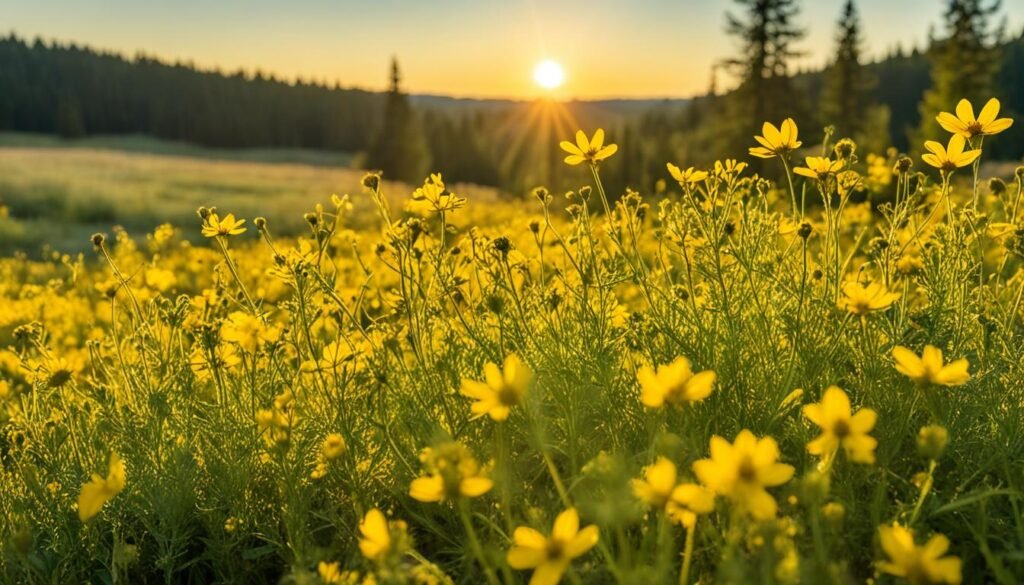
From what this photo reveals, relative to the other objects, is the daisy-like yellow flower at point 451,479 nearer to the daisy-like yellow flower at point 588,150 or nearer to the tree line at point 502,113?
the daisy-like yellow flower at point 588,150

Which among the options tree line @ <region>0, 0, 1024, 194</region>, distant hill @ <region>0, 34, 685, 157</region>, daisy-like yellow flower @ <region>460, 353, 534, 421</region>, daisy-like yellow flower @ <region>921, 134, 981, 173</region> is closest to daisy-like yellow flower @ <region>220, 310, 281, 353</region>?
daisy-like yellow flower @ <region>460, 353, 534, 421</region>

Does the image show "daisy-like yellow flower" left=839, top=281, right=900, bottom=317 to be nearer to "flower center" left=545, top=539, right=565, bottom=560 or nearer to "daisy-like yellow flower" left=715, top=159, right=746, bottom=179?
"daisy-like yellow flower" left=715, top=159, right=746, bottom=179

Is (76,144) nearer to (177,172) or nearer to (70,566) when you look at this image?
(177,172)

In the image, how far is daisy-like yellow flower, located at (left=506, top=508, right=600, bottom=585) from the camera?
112cm

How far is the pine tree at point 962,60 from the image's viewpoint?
30.2 meters

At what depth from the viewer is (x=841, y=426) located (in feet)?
3.83

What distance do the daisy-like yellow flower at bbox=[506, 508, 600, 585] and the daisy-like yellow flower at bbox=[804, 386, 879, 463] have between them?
0.37 m

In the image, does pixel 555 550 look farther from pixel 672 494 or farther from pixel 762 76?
pixel 762 76

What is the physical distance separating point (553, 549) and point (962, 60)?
35.8 metres

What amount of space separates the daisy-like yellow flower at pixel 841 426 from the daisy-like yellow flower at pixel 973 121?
1060 mm

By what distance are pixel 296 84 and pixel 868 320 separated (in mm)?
104599

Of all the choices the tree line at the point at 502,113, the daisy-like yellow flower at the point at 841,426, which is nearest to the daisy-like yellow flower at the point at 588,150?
the daisy-like yellow flower at the point at 841,426

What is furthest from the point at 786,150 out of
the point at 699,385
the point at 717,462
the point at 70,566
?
the point at 70,566

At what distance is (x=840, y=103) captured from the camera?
3362cm
